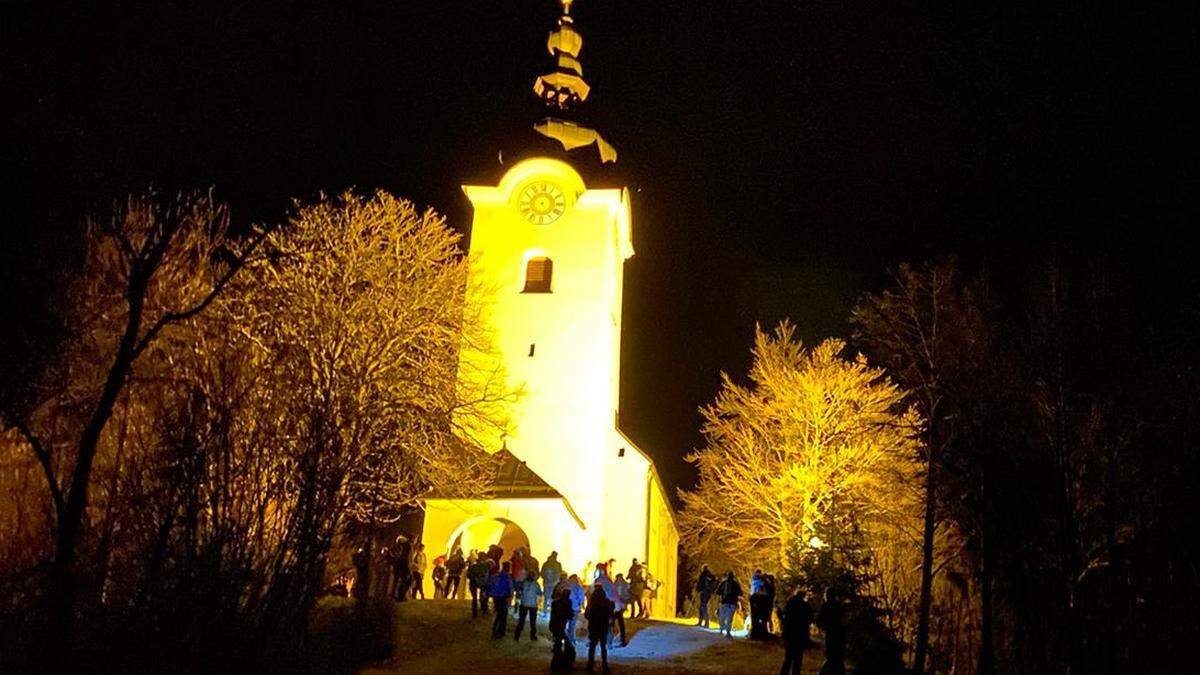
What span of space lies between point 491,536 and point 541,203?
10.7 metres

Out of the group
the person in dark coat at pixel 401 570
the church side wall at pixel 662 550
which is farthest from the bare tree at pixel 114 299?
the church side wall at pixel 662 550

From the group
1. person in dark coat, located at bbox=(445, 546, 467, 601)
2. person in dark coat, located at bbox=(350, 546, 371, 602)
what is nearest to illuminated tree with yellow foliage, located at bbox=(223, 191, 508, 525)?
person in dark coat, located at bbox=(350, 546, 371, 602)

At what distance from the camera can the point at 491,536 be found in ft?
102

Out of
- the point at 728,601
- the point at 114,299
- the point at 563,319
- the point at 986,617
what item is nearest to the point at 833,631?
the point at 986,617

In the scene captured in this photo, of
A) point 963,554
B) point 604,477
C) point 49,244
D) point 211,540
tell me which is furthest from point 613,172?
point 211,540

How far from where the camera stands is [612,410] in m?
35.2

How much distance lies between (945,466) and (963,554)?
12.4 ft

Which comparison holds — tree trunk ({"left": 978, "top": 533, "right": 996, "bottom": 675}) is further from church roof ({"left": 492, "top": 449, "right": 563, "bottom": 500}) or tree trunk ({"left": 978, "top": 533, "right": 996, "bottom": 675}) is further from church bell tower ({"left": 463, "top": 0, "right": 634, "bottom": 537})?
church bell tower ({"left": 463, "top": 0, "right": 634, "bottom": 537})

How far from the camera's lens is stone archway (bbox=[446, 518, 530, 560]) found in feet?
97.6

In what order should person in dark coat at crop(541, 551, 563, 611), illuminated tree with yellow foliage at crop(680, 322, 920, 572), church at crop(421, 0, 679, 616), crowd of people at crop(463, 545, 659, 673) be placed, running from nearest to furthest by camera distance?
crowd of people at crop(463, 545, 659, 673) → person in dark coat at crop(541, 551, 563, 611) → illuminated tree with yellow foliage at crop(680, 322, 920, 572) → church at crop(421, 0, 679, 616)

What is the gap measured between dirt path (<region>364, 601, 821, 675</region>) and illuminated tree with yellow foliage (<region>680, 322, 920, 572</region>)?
805 centimetres

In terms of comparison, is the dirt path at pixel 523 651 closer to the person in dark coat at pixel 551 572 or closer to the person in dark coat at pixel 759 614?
the person in dark coat at pixel 759 614

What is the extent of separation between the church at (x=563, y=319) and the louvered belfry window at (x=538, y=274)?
0.03 meters

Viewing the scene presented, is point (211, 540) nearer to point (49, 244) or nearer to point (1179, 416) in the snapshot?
point (49, 244)
